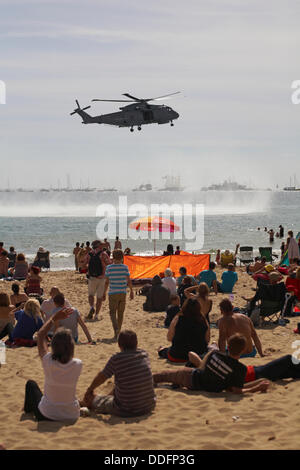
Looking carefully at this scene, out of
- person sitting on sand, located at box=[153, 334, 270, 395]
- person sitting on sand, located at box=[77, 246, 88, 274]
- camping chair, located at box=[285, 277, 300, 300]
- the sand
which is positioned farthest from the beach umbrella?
person sitting on sand, located at box=[153, 334, 270, 395]

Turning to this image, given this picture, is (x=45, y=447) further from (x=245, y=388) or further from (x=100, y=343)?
(x=100, y=343)

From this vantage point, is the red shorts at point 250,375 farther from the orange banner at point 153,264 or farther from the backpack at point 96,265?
the orange banner at point 153,264

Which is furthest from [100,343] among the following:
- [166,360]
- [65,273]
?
[65,273]

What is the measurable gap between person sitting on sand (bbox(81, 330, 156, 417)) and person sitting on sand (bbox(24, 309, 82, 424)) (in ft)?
1.12

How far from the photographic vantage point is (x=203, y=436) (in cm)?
485

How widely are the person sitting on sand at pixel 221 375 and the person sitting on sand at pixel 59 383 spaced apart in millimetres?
1420

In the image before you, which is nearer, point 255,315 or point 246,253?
point 255,315

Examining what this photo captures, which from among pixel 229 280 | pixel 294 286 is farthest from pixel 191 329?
pixel 229 280

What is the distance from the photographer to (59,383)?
5203 mm

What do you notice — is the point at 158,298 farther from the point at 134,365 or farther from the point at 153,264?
the point at 134,365

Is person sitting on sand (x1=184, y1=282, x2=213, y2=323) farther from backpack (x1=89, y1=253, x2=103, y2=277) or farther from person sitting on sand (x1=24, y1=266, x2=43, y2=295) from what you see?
person sitting on sand (x1=24, y1=266, x2=43, y2=295)

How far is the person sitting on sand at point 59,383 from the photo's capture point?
5.14 m

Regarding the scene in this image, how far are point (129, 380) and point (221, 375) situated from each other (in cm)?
116
